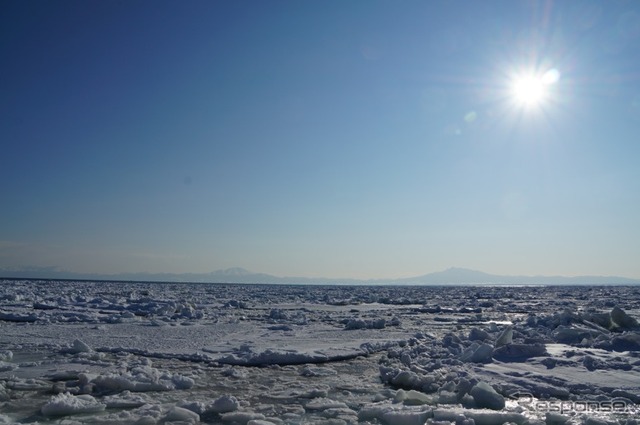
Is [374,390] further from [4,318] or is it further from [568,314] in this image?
[4,318]

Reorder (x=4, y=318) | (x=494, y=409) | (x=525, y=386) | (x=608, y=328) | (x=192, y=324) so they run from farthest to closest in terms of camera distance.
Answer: (x=4, y=318) < (x=192, y=324) < (x=608, y=328) < (x=525, y=386) < (x=494, y=409)

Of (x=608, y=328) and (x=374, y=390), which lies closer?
(x=374, y=390)

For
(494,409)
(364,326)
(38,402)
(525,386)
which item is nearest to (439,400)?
(494,409)

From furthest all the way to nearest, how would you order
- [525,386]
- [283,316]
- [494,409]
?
[283,316]
[525,386]
[494,409]

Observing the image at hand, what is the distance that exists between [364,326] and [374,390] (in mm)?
6965

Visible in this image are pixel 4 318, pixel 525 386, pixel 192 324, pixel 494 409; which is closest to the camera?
pixel 494 409

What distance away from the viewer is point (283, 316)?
1502cm

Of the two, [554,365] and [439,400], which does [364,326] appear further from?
[439,400]

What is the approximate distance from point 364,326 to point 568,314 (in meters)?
4.95

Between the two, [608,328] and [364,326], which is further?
[364,326]

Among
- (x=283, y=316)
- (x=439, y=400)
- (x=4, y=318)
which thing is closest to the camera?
(x=439, y=400)

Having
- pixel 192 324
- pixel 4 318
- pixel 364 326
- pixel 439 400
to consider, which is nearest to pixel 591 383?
pixel 439 400

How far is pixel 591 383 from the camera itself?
5953 millimetres

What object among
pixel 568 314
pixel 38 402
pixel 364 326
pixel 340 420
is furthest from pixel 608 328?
pixel 38 402
